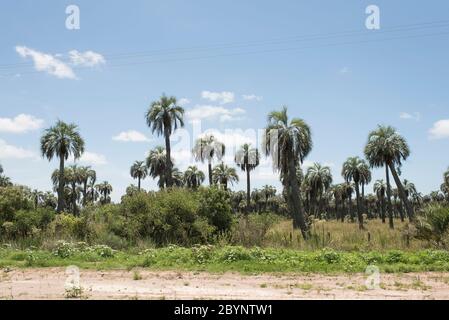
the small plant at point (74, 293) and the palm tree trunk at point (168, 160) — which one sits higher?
the palm tree trunk at point (168, 160)

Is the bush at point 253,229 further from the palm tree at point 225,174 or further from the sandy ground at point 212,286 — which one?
the palm tree at point 225,174

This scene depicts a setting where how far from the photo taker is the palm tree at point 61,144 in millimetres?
47219

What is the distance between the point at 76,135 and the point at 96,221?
28.0m

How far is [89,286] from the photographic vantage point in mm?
10430

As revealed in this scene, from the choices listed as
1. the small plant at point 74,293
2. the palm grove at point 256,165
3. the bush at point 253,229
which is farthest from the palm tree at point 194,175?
the small plant at point 74,293

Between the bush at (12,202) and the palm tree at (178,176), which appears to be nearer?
the bush at (12,202)

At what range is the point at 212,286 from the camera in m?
10.5

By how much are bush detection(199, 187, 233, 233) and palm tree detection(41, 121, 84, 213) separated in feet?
96.2

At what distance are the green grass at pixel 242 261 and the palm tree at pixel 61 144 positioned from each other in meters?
32.6

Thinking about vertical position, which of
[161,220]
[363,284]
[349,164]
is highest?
[349,164]

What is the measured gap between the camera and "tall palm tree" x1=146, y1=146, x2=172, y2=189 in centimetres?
6206
